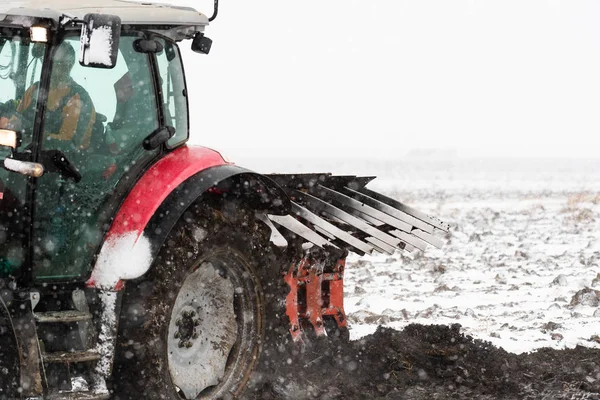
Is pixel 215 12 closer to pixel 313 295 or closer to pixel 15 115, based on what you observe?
pixel 15 115

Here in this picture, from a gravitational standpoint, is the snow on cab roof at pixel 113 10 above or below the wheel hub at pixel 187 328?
above

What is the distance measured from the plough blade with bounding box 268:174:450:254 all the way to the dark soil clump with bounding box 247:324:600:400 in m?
0.75

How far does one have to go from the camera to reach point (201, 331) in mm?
4617

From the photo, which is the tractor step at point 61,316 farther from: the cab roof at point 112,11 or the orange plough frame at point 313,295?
the orange plough frame at point 313,295

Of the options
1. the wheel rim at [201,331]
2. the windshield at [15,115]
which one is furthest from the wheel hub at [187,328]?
the windshield at [15,115]

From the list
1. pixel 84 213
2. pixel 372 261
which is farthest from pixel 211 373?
pixel 372 261

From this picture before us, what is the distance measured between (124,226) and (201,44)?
1.42m

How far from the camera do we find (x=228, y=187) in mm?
4652

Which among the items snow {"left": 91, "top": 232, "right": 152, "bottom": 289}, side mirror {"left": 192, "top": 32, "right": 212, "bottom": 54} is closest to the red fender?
snow {"left": 91, "top": 232, "right": 152, "bottom": 289}

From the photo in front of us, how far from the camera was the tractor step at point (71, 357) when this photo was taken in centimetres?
373

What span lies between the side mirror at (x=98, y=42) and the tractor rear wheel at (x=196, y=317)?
1.03 meters

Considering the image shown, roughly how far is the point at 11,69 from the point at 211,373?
1.93 metres

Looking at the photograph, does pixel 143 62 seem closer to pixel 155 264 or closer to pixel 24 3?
pixel 24 3

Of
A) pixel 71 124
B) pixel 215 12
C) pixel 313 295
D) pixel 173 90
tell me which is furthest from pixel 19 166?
pixel 313 295
